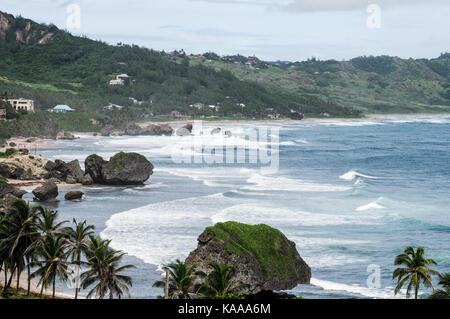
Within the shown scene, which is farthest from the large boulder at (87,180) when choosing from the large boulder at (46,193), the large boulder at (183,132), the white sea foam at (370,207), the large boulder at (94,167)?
the large boulder at (183,132)

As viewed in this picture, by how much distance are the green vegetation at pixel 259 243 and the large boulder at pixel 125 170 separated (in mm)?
43617

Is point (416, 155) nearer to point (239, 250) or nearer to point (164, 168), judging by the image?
point (164, 168)

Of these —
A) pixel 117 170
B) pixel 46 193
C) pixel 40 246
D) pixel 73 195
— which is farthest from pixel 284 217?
pixel 117 170

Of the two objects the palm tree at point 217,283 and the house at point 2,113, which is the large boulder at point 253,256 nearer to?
the palm tree at point 217,283

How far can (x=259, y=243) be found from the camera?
1599 inches

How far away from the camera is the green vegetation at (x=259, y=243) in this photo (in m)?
39.8

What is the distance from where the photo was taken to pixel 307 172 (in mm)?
99688

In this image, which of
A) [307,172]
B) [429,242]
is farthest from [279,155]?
[429,242]

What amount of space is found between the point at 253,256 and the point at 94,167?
156 feet

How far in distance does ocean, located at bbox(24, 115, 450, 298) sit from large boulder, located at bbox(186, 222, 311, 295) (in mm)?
1572

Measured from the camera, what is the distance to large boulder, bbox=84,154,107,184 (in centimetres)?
8175

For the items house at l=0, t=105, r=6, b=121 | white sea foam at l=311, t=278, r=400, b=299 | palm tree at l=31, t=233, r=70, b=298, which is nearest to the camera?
palm tree at l=31, t=233, r=70, b=298

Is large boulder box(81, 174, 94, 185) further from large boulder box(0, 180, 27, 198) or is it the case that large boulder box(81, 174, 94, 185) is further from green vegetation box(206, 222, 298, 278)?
green vegetation box(206, 222, 298, 278)

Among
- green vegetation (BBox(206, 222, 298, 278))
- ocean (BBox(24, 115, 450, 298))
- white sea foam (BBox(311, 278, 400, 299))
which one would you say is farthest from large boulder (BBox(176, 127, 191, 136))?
white sea foam (BBox(311, 278, 400, 299))
